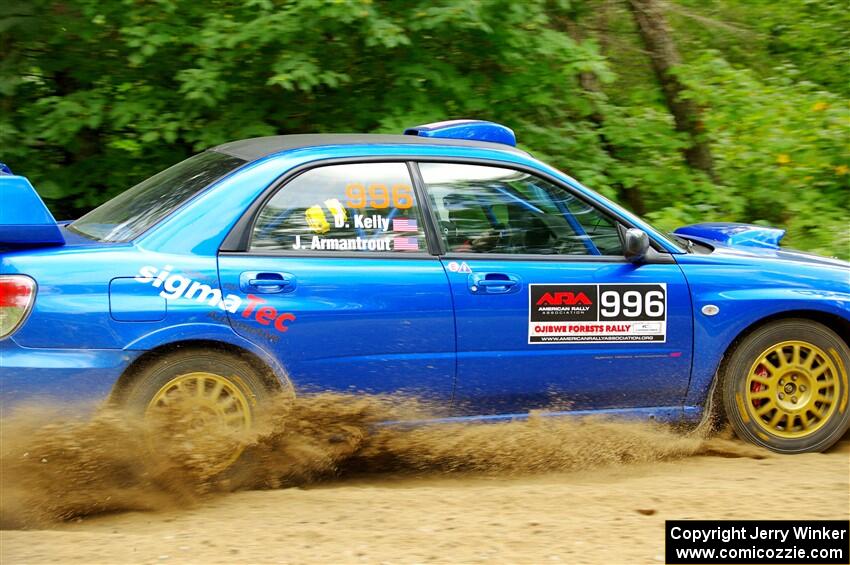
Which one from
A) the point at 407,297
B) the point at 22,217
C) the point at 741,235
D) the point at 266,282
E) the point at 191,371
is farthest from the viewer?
the point at 741,235

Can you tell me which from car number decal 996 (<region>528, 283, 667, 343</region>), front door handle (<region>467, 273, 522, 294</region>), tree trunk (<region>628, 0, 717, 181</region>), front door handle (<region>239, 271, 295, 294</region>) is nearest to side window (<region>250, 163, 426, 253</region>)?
front door handle (<region>239, 271, 295, 294</region>)

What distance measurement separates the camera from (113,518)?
420 cm

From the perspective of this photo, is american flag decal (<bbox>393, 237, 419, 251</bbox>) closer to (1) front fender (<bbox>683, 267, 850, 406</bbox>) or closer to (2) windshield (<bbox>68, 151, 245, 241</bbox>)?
(2) windshield (<bbox>68, 151, 245, 241</bbox>)

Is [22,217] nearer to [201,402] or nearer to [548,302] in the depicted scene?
[201,402]

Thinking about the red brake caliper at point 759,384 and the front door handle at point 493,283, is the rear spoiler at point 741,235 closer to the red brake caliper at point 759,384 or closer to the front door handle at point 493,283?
the red brake caliper at point 759,384

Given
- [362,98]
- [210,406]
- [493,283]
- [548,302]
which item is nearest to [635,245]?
[548,302]

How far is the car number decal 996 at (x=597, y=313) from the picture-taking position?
15.8 ft

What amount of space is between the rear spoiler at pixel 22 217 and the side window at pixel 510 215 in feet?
5.71

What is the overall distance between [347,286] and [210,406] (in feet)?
2.65

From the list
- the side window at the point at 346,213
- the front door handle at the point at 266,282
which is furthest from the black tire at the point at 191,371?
the side window at the point at 346,213

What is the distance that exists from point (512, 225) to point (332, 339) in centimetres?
107

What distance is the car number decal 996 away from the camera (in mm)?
4820

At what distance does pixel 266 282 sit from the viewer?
4508 millimetres

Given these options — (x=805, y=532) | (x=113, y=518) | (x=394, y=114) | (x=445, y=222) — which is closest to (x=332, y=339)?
(x=445, y=222)
